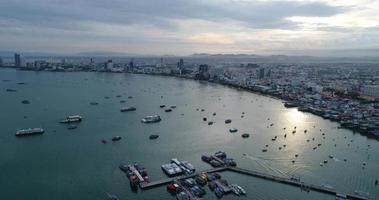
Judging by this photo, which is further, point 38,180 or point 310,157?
point 310,157

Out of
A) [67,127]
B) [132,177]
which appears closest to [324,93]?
[67,127]

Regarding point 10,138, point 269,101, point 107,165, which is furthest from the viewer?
point 269,101

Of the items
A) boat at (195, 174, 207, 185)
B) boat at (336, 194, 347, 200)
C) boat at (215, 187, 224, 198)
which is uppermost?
boat at (195, 174, 207, 185)

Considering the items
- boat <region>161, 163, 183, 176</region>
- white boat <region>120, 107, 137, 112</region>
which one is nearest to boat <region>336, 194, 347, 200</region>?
boat <region>161, 163, 183, 176</region>

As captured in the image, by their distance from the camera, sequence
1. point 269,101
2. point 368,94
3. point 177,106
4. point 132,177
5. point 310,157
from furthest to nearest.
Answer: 1. point 368,94
2. point 269,101
3. point 177,106
4. point 310,157
5. point 132,177

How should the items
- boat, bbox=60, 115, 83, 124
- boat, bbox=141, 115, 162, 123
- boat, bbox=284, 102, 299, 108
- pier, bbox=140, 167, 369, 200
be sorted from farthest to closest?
1. boat, bbox=284, 102, 299, 108
2. boat, bbox=141, 115, 162, 123
3. boat, bbox=60, 115, 83, 124
4. pier, bbox=140, 167, 369, 200

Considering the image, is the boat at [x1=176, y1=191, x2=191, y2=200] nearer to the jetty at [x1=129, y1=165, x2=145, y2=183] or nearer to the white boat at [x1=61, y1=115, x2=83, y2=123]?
the jetty at [x1=129, y1=165, x2=145, y2=183]

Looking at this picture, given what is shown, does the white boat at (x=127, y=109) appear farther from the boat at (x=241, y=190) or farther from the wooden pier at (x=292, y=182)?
the boat at (x=241, y=190)

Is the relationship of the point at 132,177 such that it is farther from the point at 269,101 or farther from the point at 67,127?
the point at 269,101
